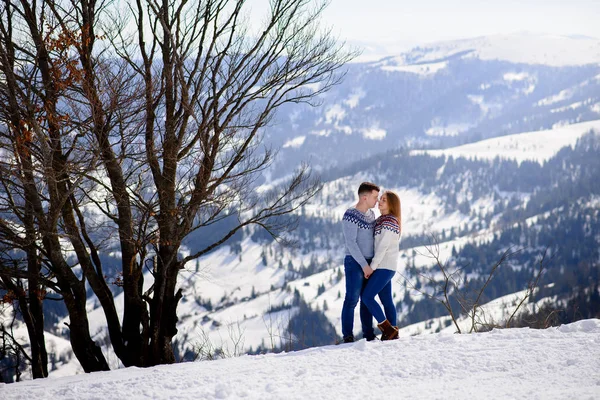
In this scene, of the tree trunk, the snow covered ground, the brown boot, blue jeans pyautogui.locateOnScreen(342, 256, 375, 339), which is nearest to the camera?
the snow covered ground

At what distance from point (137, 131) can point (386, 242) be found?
401cm

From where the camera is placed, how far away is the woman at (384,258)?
7.11 metres

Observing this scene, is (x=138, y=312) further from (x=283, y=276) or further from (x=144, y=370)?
(x=283, y=276)

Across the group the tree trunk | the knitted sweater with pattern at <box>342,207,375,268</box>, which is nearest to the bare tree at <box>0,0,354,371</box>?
the tree trunk

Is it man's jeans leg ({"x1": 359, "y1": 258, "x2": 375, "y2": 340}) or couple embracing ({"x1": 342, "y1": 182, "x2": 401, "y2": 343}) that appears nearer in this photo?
couple embracing ({"x1": 342, "y1": 182, "x2": 401, "y2": 343})

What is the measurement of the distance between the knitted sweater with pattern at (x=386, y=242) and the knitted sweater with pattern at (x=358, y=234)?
0.39ft

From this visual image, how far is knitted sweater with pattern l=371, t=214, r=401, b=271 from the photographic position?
7.12 meters

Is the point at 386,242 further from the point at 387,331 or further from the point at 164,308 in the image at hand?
the point at 164,308

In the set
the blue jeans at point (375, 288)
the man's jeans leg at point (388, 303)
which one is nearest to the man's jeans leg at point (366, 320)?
the blue jeans at point (375, 288)

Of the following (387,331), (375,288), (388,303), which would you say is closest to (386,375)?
(387,331)

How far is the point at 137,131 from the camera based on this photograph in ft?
26.8

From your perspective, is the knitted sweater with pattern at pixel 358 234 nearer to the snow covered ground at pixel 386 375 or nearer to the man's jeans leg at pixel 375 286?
the man's jeans leg at pixel 375 286

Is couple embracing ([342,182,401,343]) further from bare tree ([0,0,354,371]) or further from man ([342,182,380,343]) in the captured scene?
bare tree ([0,0,354,371])

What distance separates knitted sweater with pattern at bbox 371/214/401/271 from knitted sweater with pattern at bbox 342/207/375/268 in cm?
12
